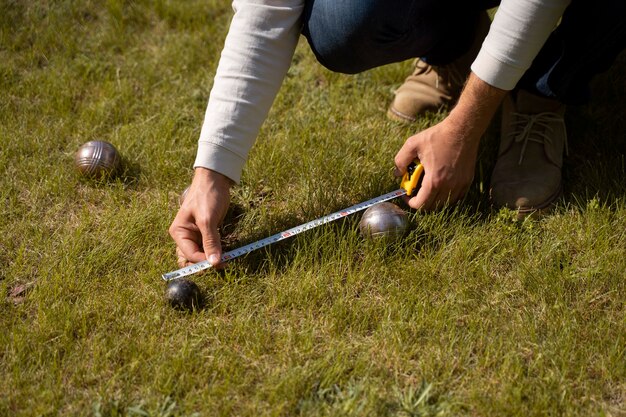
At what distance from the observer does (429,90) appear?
13.8ft

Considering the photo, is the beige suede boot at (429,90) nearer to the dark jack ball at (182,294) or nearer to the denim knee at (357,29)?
the denim knee at (357,29)

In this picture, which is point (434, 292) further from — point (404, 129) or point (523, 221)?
point (404, 129)

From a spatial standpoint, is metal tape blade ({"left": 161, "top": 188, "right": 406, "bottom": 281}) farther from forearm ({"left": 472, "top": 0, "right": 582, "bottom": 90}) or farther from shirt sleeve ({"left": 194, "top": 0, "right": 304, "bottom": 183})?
forearm ({"left": 472, "top": 0, "right": 582, "bottom": 90})

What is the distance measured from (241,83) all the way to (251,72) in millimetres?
67

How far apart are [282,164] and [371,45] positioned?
86 centimetres

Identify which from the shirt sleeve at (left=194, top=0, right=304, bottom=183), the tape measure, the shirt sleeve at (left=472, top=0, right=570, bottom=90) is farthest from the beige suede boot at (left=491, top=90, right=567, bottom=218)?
the shirt sleeve at (left=194, top=0, right=304, bottom=183)

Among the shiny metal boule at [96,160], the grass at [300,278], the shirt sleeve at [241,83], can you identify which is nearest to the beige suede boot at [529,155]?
the grass at [300,278]

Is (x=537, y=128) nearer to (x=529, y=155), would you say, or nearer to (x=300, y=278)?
(x=529, y=155)

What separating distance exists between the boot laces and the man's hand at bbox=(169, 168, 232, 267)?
154 centimetres

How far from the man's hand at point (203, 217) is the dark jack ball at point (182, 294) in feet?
0.46

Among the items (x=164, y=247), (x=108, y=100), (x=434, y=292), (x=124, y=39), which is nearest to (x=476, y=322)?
(x=434, y=292)

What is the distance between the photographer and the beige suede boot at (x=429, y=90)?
415 cm

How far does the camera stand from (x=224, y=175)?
3197 mm

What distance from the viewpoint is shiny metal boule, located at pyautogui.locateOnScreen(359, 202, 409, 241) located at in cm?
329
